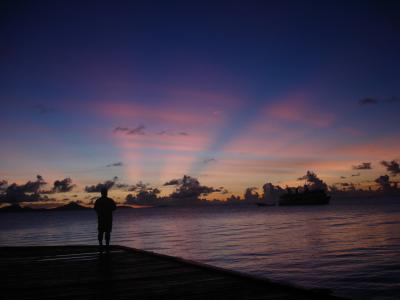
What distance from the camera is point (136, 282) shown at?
902 cm

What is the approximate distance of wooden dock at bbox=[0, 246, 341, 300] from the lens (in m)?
7.53

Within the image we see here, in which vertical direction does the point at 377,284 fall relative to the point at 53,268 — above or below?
below

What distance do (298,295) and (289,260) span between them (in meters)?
19.8

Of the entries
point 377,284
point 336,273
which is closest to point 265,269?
point 336,273

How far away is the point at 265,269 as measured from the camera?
2223 centimetres

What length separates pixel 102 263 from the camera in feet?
42.7

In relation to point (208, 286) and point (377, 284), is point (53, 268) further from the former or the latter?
point (377, 284)

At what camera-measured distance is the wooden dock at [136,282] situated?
7.53 m

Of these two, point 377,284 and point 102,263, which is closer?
point 102,263

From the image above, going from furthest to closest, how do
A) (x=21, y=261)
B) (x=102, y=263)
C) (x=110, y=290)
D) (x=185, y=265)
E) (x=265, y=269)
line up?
(x=265, y=269) < (x=21, y=261) < (x=102, y=263) < (x=185, y=265) < (x=110, y=290)

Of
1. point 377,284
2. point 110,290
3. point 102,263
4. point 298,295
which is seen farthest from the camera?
point 377,284

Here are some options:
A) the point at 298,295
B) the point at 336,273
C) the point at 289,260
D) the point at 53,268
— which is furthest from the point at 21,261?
the point at 289,260

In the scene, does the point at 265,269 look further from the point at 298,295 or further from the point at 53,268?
the point at 298,295

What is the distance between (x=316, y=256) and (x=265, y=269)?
699 cm
